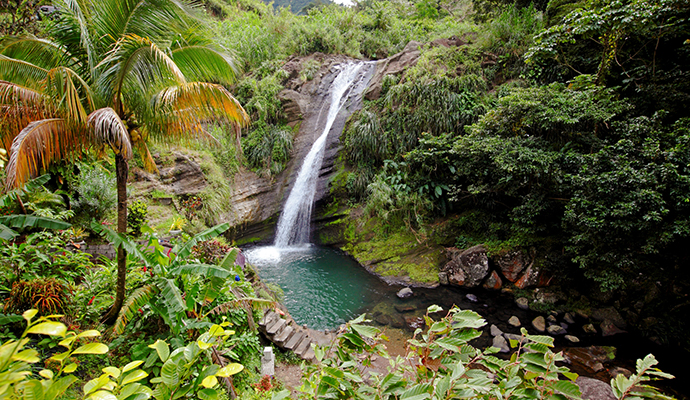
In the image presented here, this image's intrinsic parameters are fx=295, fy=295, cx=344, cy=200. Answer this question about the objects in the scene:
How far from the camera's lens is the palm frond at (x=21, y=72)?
345 centimetres

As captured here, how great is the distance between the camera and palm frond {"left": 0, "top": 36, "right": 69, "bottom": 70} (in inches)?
140

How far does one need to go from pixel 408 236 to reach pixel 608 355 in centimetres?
572

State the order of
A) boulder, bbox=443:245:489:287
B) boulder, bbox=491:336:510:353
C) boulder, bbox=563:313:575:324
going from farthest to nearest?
boulder, bbox=443:245:489:287, boulder, bbox=563:313:575:324, boulder, bbox=491:336:510:353

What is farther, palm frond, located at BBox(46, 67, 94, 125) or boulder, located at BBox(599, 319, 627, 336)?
boulder, located at BBox(599, 319, 627, 336)

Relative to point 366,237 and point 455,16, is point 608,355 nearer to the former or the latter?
point 366,237

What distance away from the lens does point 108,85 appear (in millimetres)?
3619

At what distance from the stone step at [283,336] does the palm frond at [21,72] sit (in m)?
4.85

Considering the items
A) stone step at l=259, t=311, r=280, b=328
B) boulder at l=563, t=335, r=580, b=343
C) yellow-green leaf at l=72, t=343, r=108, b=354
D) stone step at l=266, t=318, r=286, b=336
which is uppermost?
yellow-green leaf at l=72, t=343, r=108, b=354

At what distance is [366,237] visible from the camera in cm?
1112

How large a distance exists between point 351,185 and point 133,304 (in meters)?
9.10

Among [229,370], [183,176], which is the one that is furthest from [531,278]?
[183,176]

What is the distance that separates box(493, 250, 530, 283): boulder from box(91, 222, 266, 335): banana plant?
23.5ft

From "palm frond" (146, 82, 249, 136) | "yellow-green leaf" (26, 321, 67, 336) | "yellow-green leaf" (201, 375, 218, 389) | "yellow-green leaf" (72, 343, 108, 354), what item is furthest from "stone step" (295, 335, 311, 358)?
"yellow-green leaf" (26, 321, 67, 336)

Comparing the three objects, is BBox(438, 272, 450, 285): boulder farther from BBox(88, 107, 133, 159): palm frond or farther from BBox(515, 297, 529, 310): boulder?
BBox(88, 107, 133, 159): palm frond
